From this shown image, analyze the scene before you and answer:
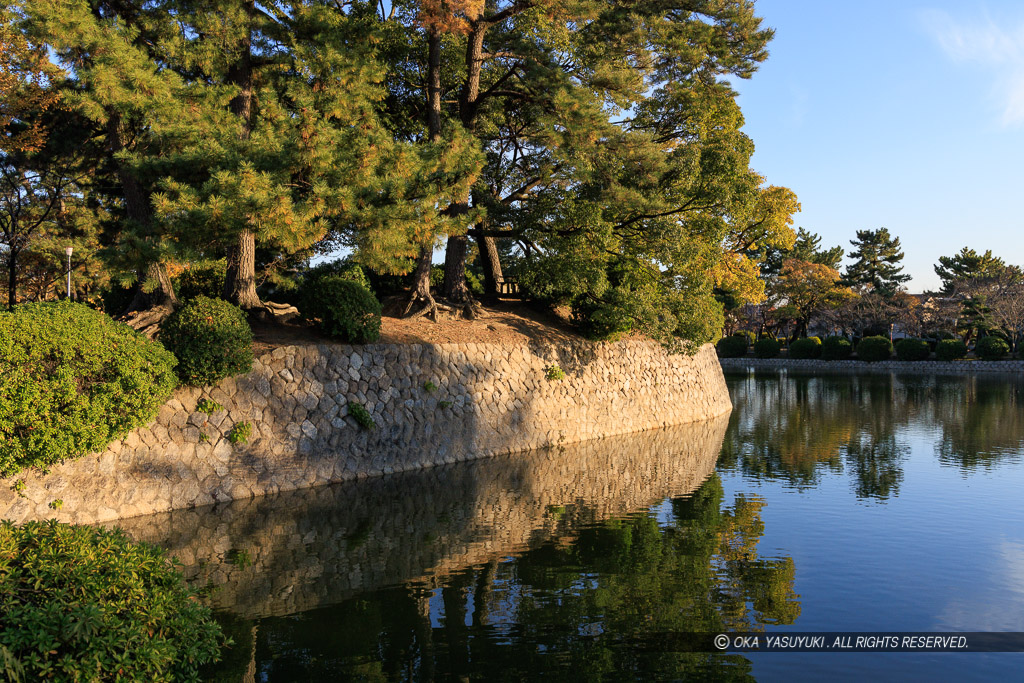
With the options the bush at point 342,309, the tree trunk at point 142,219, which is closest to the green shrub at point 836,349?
the bush at point 342,309

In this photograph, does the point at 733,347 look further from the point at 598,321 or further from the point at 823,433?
the point at 598,321

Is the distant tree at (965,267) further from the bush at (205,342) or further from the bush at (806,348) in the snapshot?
the bush at (205,342)

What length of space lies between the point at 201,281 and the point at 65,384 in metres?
7.92

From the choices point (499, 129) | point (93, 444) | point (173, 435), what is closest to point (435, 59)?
point (499, 129)

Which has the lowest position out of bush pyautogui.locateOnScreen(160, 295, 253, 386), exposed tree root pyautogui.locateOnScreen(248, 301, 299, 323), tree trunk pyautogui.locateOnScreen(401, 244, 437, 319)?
bush pyautogui.locateOnScreen(160, 295, 253, 386)

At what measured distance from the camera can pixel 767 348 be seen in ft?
193

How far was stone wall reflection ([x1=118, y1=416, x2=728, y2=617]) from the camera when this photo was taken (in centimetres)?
825

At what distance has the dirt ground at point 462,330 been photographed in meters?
14.5

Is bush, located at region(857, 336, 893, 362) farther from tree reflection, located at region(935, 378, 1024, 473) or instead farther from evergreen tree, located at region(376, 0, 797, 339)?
evergreen tree, located at region(376, 0, 797, 339)

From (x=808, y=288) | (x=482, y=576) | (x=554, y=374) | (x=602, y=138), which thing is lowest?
(x=482, y=576)

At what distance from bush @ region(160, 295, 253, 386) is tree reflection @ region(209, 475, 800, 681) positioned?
5.79 metres

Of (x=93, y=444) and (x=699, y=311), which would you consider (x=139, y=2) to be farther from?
(x=699, y=311)

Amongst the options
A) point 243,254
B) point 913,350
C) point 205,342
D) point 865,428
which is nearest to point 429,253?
point 243,254

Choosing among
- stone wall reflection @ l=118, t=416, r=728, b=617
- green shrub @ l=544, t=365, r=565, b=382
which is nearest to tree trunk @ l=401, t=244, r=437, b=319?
green shrub @ l=544, t=365, r=565, b=382
